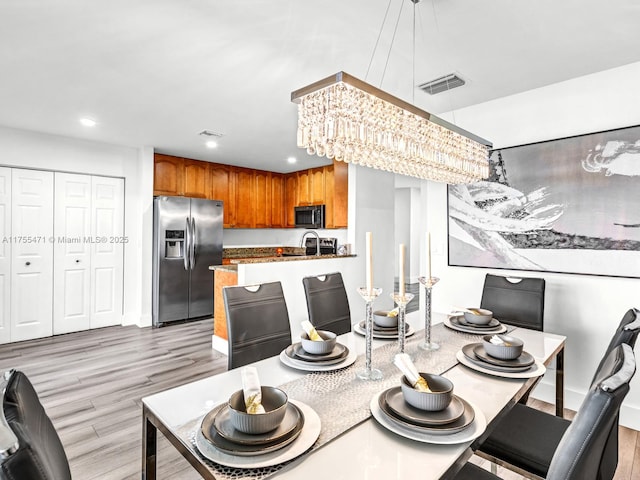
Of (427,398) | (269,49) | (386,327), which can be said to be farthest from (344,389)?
(269,49)

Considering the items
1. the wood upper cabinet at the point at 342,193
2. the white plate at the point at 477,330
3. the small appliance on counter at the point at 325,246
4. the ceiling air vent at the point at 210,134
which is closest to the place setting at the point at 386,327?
the white plate at the point at 477,330

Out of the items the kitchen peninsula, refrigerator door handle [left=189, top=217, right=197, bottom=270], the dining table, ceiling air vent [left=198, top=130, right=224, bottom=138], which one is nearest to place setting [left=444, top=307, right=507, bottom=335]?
the dining table

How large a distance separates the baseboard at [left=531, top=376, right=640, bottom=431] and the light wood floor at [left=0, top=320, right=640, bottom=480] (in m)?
0.06

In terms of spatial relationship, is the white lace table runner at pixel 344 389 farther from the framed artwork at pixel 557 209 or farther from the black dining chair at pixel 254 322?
the framed artwork at pixel 557 209

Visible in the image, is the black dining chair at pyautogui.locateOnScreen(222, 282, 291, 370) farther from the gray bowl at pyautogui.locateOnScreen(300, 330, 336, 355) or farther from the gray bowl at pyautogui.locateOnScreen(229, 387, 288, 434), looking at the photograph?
the gray bowl at pyautogui.locateOnScreen(229, 387, 288, 434)

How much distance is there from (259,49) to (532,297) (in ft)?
7.85

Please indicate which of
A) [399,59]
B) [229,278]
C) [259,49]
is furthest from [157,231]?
[399,59]

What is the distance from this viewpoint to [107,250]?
4.79m

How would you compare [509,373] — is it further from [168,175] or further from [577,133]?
[168,175]

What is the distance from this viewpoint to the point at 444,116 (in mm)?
3451

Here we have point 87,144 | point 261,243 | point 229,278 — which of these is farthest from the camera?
point 261,243

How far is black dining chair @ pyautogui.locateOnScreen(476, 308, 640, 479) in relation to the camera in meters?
1.29

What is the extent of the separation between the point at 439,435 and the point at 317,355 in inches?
27.0

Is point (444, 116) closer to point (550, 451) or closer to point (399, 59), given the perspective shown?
point (399, 59)
